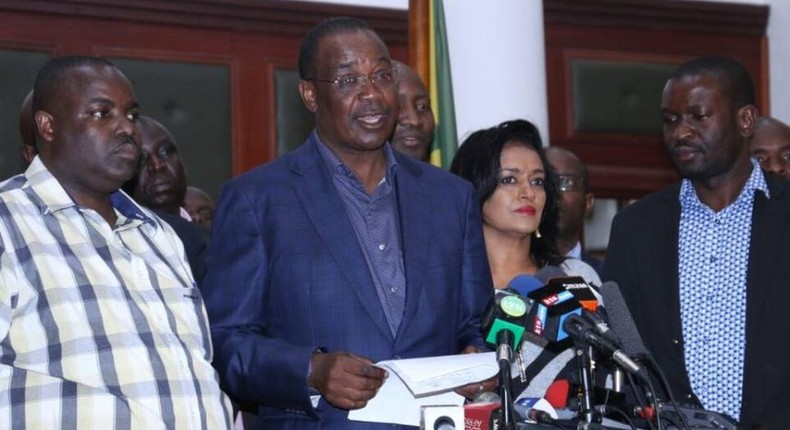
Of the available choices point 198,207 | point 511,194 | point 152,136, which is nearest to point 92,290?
point 511,194

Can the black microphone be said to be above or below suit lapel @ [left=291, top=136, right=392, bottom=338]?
below

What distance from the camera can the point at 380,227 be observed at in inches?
153

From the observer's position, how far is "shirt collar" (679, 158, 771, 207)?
443cm

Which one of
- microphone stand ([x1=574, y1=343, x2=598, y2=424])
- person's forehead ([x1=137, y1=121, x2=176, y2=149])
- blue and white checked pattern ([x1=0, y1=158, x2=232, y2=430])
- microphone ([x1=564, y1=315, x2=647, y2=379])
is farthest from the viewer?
person's forehead ([x1=137, y1=121, x2=176, y2=149])

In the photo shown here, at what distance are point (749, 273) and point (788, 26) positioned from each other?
16.7 feet

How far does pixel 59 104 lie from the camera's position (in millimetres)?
3752

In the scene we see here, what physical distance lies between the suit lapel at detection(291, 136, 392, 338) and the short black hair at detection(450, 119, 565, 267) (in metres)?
0.99

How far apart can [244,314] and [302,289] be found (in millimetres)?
163

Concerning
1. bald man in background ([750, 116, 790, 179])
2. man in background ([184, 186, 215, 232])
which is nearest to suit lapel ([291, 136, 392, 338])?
man in background ([184, 186, 215, 232])

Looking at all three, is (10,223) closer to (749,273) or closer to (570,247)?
(749,273)

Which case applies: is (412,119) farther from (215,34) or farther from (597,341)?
(215,34)

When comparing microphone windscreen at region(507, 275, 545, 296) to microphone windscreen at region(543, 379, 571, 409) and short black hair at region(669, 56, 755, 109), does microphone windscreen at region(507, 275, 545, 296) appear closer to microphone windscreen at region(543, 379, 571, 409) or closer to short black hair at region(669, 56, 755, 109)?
microphone windscreen at region(543, 379, 571, 409)

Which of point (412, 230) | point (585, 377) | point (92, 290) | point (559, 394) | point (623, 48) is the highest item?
point (623, 48)

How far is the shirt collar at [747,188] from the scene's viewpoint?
4.43m
